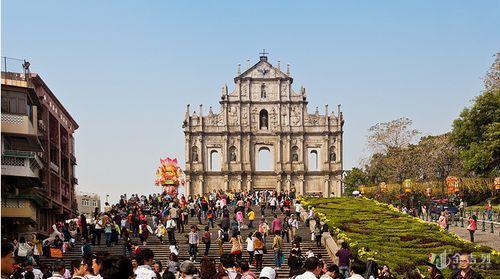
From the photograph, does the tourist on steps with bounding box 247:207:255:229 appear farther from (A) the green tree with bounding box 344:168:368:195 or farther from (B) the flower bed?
(A) the green tree with bounding box 344:168:368:195

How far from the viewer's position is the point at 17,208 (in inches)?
1452

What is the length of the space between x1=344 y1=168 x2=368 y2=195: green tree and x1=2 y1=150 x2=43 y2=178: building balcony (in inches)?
2152

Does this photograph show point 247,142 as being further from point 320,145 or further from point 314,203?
point 314,203

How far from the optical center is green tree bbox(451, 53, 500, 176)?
188 feet

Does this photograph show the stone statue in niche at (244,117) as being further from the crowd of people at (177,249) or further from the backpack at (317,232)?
the backpack at (317,232)

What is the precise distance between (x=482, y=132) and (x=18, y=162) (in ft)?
114

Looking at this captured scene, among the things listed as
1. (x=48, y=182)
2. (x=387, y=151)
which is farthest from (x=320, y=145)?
(x=48, y=182)

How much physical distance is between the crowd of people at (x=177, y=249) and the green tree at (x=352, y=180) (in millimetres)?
35346

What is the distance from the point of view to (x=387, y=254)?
92.9 ft

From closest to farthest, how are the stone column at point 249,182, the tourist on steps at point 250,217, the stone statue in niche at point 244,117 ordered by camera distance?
the tourist on steps at point 250,217
the stone column at point 249,182
the stone statue in niche at point 244,117

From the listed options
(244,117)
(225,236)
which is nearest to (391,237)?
(225,236)

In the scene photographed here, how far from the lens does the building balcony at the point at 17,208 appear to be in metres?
36.3

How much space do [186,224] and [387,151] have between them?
37.4 metres

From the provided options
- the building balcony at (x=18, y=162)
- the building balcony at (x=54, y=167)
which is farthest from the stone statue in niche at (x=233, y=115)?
the building balcony at (x=18, y=162)
